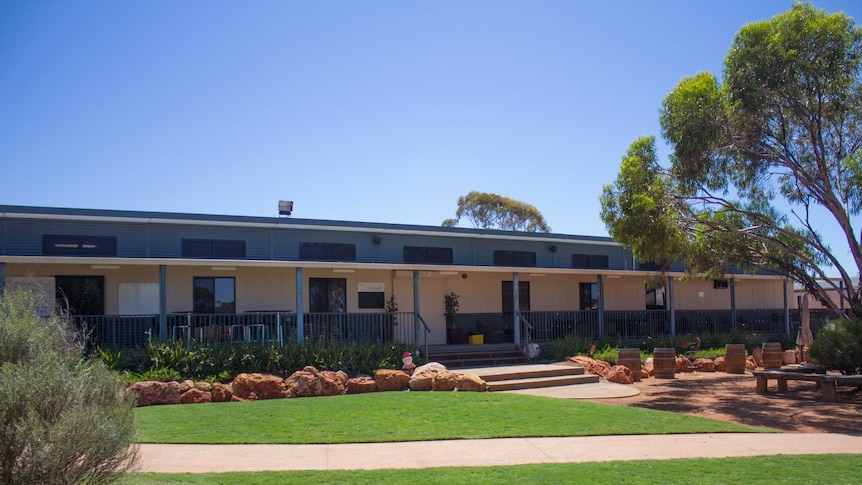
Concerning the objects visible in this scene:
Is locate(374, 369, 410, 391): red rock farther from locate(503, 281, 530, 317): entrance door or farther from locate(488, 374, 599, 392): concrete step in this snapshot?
locate(503, 281, 530, 317): entrance door

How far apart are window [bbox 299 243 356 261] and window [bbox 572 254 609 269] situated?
8.37 metres

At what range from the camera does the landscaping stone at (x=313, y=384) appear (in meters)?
13.6

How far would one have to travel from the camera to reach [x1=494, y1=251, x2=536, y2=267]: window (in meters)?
22.6

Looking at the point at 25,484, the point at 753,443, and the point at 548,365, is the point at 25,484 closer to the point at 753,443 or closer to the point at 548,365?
the point at 753,443

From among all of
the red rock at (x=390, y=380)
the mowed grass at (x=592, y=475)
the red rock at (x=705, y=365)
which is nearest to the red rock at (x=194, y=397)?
the red rock at (x=390, y=380)

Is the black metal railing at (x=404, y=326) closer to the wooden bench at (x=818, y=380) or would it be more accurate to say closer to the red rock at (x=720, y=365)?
the red rock at (x=720, y=365)

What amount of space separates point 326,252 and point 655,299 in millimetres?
13524

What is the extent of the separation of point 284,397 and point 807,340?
1263 cm

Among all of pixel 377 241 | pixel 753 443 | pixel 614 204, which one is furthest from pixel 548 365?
pixel 753 443

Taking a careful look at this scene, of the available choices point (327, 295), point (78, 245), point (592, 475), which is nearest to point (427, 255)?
point (327, 295)

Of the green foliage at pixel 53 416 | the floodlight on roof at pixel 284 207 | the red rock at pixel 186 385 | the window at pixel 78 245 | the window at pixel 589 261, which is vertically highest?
the floodlight on roof at pixel 284 207

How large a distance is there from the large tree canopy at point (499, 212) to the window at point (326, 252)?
27.8 metres

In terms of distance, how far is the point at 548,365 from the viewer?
1806 cm

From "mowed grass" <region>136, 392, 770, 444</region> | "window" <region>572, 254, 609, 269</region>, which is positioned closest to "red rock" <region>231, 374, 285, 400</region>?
"mowed grass" <region>136, 392, 770, 444</region>
